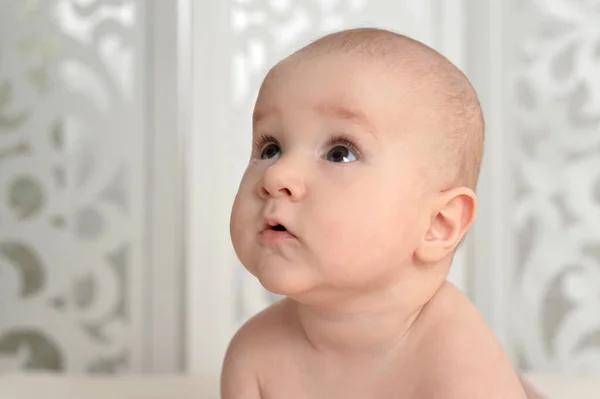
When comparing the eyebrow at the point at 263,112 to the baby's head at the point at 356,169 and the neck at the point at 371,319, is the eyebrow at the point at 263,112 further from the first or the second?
the neck at the point at 371,319

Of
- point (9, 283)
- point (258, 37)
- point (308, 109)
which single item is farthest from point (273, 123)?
point (9, 283)

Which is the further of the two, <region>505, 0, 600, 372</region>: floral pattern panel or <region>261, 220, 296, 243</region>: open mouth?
<region>505, 0, 600, 372</region>: floral pattern panel

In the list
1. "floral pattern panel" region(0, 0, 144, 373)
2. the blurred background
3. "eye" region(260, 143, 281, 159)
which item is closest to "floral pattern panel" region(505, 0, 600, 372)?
the blurred background

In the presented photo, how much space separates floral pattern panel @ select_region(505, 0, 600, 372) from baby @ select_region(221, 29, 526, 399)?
976 mm

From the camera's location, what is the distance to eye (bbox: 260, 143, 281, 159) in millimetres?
908

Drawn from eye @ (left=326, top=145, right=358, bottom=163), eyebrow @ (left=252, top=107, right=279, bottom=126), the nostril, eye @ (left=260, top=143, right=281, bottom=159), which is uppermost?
eyebrow @ (left=252, top=107, right=279, bottom=126)

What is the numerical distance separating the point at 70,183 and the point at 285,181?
1.09 m

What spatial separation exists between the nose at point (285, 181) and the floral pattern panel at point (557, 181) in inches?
45.2

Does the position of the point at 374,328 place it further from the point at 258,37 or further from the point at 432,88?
the point at 258,37

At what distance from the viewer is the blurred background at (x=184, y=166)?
179 centimetres

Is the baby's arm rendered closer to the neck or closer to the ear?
the neck

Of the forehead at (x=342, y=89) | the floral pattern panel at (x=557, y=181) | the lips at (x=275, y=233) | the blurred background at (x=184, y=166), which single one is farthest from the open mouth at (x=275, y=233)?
the floral pattern panel at (x=557, y=181)

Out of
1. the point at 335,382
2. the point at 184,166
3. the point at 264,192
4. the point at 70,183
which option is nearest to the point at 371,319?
the point at 335,382

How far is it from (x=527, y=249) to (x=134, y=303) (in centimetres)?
88
